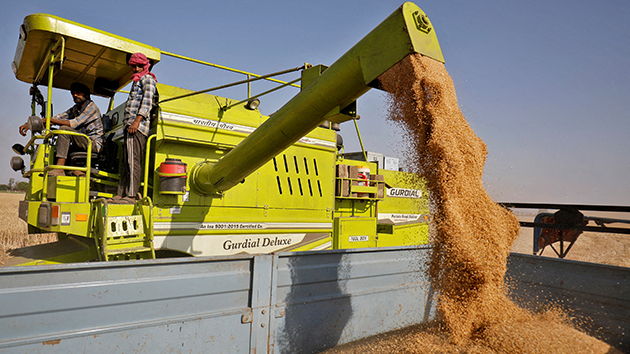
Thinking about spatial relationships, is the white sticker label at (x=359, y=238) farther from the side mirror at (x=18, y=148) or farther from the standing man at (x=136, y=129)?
the side mirror at (x=18, y=148)

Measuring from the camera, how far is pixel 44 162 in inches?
156

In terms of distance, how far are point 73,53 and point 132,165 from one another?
5.56 ft

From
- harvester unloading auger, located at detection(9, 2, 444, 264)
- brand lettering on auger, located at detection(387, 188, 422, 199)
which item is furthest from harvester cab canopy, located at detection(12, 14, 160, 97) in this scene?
brand lettering on auger, located at detection(387, 188, 422, 199)

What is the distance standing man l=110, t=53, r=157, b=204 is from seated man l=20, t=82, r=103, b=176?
0.47 meters

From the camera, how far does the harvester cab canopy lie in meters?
3.72

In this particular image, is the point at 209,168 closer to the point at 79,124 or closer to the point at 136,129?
the point at 136,129

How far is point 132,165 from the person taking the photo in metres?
3.84

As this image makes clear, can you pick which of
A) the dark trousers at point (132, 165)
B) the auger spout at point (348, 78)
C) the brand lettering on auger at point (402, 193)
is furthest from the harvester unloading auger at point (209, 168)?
the brand lettering on auger at point (402, 193)

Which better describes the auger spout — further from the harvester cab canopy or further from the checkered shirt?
the harvester cab canopy

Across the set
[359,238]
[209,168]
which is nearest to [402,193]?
[359,238]

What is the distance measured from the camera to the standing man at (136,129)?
3859 mm

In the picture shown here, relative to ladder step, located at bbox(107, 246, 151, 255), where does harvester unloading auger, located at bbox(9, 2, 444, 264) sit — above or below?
above

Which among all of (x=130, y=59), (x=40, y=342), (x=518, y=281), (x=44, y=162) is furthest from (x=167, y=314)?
(x=518, y=281)

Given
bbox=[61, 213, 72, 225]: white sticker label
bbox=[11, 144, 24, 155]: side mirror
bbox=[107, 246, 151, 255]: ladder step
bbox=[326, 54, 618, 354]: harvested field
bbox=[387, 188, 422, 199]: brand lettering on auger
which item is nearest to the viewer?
bbox=[326, 54, 618, 354]: harvested field
